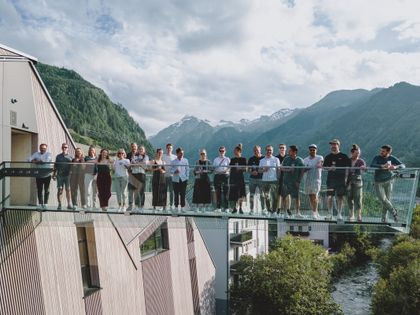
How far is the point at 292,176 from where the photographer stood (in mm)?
10906

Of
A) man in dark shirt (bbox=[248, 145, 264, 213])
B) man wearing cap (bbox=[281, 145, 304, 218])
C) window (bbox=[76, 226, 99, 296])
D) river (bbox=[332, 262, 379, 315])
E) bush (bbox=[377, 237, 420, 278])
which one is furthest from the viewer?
river (bbox=[332, 262, 379, 315])

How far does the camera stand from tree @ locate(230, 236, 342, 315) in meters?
31.6

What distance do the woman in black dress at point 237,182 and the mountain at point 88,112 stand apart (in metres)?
128

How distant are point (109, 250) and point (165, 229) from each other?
6366mm

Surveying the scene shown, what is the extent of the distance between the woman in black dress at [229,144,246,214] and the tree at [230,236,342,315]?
22144 millimetres

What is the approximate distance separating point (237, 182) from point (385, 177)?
3551 mm

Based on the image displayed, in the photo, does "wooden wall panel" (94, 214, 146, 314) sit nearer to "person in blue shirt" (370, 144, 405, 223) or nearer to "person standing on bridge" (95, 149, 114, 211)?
"person standing on bridge" (95, 149, 114, 211)

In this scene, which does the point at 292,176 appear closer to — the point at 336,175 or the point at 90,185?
the point at 336,175

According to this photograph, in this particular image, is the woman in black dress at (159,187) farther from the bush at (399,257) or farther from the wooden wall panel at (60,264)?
the bush at (399,257)

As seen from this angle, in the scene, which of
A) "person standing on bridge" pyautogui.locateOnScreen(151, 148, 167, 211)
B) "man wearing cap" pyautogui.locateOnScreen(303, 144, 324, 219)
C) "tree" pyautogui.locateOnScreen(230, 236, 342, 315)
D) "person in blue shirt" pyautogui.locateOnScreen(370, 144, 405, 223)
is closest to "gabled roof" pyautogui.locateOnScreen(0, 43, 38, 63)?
"person standing on bridge" pyautogui.locateOnScreen(151, 148, 167, 211)

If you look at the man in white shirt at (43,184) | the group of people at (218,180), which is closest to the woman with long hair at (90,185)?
the group of people at (218,180)

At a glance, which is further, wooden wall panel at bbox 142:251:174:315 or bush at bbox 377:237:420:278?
bush at bbox 377:237:420:278

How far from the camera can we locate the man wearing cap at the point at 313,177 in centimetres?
1072

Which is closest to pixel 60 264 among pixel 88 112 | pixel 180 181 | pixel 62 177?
pixel 62 177
